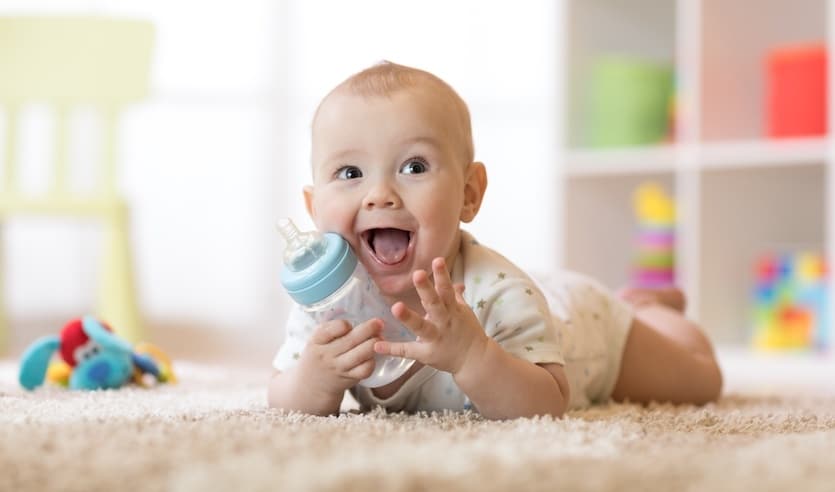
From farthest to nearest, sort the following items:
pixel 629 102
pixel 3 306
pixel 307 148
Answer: pixel 307 148 < pixel 3 306 < pixel 629 102

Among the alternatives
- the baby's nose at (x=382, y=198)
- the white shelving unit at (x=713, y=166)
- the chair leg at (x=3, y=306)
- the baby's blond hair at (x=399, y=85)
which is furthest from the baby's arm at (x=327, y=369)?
the chair leg at (x=3, y=306)

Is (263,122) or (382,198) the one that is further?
(263,122)

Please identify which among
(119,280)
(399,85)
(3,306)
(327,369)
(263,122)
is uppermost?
(399,85)

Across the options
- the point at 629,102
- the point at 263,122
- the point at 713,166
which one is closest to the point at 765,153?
the point at 713,166

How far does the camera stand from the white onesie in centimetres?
99

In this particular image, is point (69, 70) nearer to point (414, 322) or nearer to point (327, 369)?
point (327, 369)

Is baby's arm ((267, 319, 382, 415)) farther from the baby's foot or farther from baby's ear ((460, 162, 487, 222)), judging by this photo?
the baby's foot

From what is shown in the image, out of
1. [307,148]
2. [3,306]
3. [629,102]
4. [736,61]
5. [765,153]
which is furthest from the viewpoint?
[307,148]

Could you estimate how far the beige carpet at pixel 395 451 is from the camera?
64cm

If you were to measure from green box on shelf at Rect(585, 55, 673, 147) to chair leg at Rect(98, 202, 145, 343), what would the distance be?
101 centimetres

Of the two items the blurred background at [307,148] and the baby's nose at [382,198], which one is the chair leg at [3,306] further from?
the baby's nose at [382,198]

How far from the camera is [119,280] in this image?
7.64 ft

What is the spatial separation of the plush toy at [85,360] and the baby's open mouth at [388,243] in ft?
1.68

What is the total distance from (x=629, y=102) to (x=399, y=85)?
1514 mm
